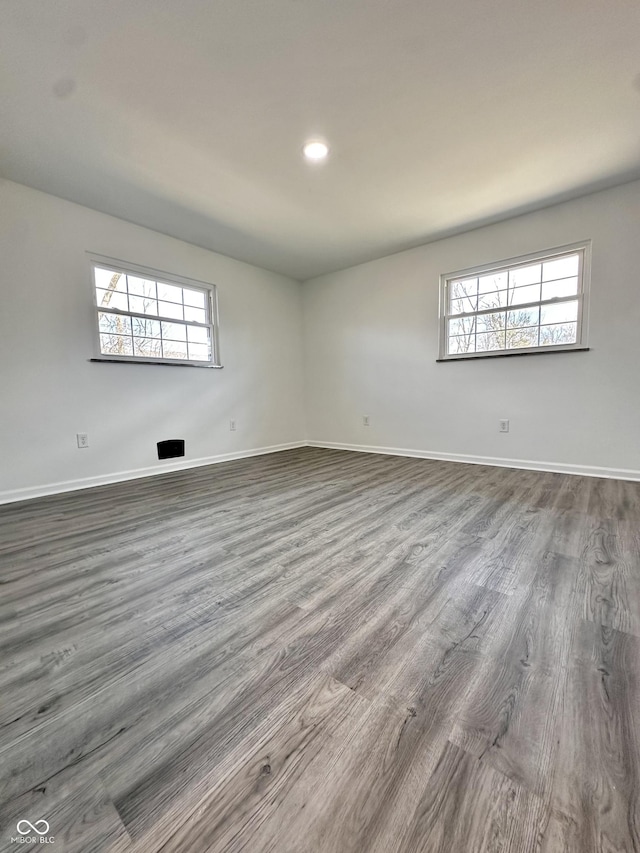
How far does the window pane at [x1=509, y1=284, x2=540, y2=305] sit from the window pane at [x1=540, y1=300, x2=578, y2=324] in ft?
0.50

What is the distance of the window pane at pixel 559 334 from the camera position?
10.8 feet

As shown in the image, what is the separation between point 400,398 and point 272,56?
3.40 meters

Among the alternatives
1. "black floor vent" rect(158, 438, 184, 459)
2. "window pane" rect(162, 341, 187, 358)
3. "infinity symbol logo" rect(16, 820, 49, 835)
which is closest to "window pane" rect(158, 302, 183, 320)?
"window pane" rect(162, 341, 187, 358)

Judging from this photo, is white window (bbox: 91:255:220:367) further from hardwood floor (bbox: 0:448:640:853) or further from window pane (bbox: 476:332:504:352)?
window pane (bbox: 476:332:504:352)

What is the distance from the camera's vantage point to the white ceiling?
161cm

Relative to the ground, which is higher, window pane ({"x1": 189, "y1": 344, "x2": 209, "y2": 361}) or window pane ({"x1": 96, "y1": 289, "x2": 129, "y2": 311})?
window pane ({"x1": 96, "y1": 289, "x2": 129, "y2": 311})

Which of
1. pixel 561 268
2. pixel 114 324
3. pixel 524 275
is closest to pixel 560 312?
pixel 561 268

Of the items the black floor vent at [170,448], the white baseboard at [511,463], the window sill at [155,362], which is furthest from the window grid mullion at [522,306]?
the black floor vent at [170,448]

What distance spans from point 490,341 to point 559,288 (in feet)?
2.51

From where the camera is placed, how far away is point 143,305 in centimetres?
363

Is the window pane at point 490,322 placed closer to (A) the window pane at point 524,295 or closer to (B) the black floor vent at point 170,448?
(A) the window pane at point 524,295

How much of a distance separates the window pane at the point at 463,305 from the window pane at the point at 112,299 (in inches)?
144

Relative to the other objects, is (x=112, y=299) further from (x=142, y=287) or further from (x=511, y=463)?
(x=511, y=463)

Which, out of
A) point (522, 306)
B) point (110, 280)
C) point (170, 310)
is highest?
point (110, 280)
